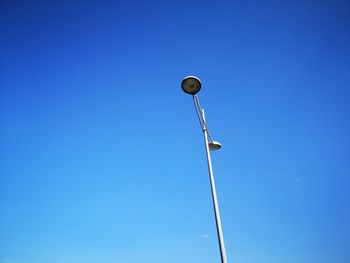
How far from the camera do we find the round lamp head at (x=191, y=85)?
8.61 metres

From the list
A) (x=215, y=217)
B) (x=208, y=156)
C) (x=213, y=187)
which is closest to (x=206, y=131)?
(x=208, y=156)

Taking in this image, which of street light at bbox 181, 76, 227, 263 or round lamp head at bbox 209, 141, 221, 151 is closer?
street light at bbox 181, 76, 227, 263

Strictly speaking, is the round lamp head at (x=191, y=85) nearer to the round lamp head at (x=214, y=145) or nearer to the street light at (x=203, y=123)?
the street light at (x=203, y=123)

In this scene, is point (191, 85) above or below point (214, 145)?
above

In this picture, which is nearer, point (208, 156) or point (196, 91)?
point (208, 156)

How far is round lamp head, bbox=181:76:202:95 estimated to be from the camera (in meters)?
8.61

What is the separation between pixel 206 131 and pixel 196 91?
1495 millimetres

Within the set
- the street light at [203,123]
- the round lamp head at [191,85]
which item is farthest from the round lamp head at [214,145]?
the round lamp head at [191,85]

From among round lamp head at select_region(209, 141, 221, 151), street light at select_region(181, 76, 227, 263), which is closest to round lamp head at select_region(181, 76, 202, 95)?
street light at select_region(181, 76, 227, 263)

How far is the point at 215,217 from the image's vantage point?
6.88m

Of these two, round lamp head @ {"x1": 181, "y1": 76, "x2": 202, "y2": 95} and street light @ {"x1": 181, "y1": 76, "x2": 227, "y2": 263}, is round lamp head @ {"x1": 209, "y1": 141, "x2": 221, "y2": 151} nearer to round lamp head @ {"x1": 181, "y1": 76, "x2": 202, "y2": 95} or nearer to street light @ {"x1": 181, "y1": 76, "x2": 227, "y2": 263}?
street light @ {"x1": 181, "y1": 76, "x2": 227, "y2": 263}

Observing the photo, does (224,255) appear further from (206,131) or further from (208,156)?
(206,131)

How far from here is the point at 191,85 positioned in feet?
28.8

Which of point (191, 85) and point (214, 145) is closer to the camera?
point (191, 85)
